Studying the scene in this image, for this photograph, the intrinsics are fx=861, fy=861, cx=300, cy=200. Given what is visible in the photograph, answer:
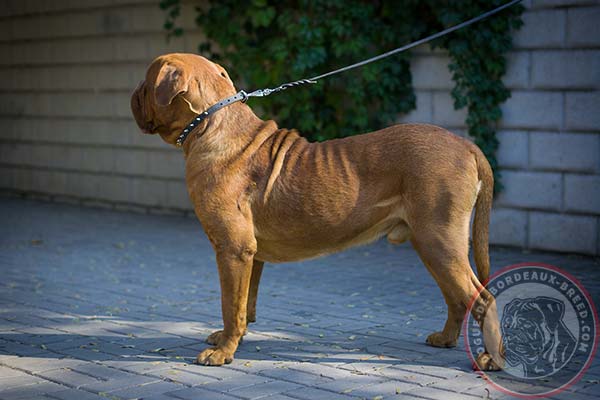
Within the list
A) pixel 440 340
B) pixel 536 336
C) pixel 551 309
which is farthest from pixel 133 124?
pixel 536 336

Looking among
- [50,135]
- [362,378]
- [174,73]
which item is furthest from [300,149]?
[50,135]

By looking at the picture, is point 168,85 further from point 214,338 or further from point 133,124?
point 133,124

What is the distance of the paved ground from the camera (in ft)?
15.2

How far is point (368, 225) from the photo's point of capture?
5.16 meters

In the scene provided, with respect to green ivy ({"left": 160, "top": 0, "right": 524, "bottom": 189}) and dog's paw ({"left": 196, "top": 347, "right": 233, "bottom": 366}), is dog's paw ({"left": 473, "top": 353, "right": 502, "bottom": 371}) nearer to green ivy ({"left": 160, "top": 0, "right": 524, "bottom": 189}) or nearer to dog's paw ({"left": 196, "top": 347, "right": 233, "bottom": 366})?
dog's paw ({"left": 196, "top": 347, "right": 233, "bottom": 366})

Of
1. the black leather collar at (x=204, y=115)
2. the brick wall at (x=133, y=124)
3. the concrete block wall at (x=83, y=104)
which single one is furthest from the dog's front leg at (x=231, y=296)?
the concrete block wall at (x=83, y=104)

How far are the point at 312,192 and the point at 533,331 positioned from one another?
1816mm

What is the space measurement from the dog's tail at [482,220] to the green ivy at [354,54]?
4.29 metres

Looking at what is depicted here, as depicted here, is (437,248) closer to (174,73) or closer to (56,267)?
(174,73)

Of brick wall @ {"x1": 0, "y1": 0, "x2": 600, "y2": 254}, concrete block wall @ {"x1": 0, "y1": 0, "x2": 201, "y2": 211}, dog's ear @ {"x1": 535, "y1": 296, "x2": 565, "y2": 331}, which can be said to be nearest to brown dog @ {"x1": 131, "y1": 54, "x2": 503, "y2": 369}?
dog's ear @ {"x1": 535, "y1": 296, "x2": 565, "y2": 331}

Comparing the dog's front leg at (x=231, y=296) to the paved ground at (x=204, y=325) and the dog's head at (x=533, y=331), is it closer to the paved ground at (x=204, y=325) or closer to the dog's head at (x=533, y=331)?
the paved ground at (x=204, y=325)

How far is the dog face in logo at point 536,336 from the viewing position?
4.98 meters

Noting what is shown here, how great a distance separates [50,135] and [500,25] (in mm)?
8396

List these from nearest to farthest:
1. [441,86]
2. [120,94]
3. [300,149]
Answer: [300,149] → [441,86] → [120,94]
